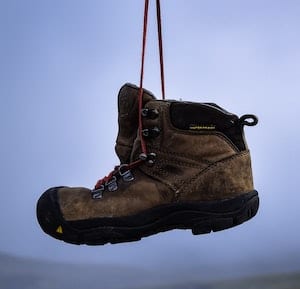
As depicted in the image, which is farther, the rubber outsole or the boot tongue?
the boot tongue

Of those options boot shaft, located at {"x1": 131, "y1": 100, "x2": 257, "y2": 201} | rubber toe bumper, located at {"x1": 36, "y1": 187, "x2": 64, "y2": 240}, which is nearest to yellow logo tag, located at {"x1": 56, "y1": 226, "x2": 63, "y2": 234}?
rubber toe bumper, located at {"x1": 36, "y1": 187, "x2": 64, "y2": 240}

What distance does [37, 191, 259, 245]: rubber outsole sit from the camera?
333 cm

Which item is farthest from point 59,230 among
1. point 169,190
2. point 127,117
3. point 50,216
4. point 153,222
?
point 127,117

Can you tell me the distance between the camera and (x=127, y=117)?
11.7ft

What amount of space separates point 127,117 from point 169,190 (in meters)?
0.50

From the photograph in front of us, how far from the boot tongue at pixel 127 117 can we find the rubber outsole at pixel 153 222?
0.49 m

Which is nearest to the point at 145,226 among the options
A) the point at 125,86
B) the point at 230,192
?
the point at 230,192

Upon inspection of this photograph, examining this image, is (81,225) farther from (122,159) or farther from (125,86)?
(125,86)

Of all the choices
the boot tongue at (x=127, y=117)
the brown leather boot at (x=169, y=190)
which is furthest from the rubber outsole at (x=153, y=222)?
the boot tongue at (x=127, y=117)

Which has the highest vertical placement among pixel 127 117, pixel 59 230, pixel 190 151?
pixel 127 117

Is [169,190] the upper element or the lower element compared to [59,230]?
upper

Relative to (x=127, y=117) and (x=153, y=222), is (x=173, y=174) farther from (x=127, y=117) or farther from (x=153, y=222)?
(x=127, y=117)

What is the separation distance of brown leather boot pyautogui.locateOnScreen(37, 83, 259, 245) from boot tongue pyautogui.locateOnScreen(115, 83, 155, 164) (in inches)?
3.1

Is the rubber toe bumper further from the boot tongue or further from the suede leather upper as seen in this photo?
the boot tongue
